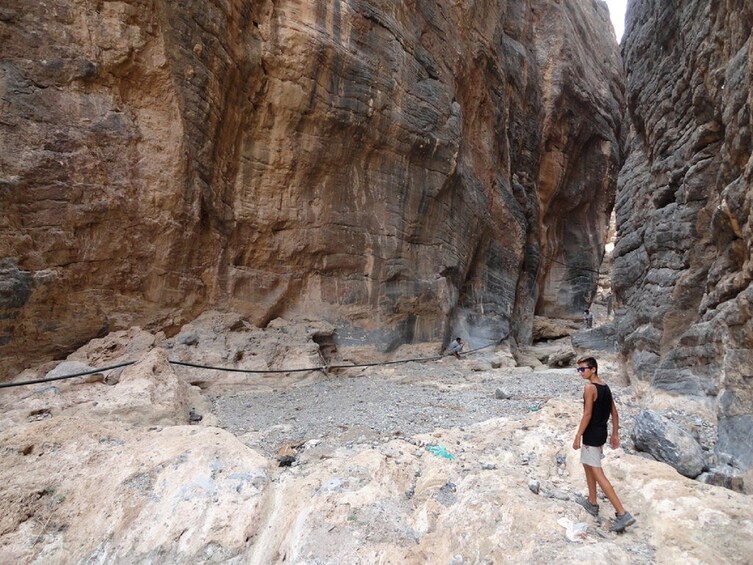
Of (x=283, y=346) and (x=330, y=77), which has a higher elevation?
(x=330, y=77)

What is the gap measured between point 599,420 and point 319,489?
8.84ft

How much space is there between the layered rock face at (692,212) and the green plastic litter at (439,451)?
9.73 ft

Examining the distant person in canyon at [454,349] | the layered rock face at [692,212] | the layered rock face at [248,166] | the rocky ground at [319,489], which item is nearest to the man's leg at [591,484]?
the rocky ground at [319,489]

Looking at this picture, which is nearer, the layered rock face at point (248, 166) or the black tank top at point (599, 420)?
the black tank top at point (599, 420)

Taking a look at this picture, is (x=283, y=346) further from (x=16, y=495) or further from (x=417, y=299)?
(x=16, y=495)

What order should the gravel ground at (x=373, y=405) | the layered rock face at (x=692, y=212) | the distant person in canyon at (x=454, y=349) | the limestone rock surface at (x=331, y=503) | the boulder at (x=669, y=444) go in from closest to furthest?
the limestone rock surface at (x=331, y=503), the boulder at (x=669, y=444), the layered rock face at (x=692, y=212), the gravel ground at (x=373, y=405), the distant person in canyon at (x=454, y=349)

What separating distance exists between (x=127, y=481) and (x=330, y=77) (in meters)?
10.0

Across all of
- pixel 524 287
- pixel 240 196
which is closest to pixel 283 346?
pixel 240 196

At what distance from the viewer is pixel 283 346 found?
10469 millimetres

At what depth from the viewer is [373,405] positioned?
25.4ft

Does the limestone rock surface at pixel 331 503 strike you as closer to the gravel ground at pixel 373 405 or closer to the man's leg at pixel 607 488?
the man's leg at pixel 607 488

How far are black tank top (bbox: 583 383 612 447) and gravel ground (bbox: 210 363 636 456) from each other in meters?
2.51

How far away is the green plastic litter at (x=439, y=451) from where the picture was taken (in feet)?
16.5

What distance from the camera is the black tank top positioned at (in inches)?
151
